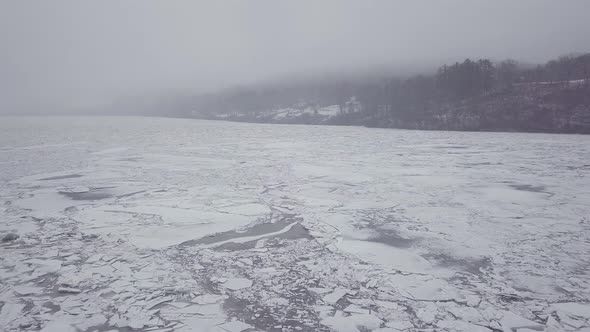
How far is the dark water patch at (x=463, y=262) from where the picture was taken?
4553 mm

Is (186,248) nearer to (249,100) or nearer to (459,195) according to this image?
(459,195)

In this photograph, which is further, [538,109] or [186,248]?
[538,109]

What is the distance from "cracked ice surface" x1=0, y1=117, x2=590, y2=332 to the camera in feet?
11.5

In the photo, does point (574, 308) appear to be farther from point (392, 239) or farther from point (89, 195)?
point (89, 195)

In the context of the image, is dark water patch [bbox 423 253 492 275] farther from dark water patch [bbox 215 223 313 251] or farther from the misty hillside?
the misty hillside

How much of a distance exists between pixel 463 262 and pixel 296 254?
104 inches

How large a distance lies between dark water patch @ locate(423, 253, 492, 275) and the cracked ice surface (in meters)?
0.03

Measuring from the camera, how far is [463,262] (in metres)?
4.78

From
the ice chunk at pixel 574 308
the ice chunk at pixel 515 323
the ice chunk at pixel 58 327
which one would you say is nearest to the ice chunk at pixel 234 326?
the ice chunk at pixel 58 327

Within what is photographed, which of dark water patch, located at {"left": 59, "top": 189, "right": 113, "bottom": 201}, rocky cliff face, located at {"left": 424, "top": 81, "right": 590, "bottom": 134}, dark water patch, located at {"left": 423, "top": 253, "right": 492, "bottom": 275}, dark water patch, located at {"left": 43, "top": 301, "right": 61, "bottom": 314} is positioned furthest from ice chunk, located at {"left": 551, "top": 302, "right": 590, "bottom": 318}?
rocky cliff face, located at {"left": 424, "top": 81, "right": 590, "bottom": 134}

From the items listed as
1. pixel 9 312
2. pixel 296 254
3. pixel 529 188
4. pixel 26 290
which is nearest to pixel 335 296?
pixel 296 254

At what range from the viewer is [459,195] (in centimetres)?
862

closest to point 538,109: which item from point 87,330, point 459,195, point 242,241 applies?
point 459,195

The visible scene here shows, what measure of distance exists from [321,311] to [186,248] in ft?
9.35
